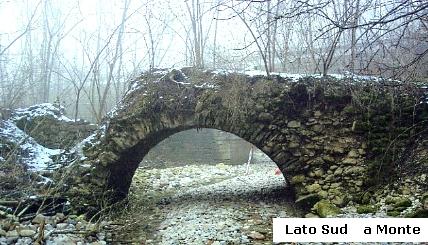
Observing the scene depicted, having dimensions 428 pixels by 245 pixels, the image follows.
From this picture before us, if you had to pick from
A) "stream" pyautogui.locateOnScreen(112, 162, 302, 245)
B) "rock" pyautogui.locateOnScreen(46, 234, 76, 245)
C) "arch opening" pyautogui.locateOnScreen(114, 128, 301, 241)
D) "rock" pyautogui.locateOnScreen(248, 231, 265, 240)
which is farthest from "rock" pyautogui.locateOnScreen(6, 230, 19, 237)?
"rock" pyautogui.locateOnScreen(248, 231, 265, 240)

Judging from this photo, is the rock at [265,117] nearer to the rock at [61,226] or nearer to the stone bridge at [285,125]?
the stone bridge at [285,125]

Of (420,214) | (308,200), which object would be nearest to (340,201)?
(308,200)

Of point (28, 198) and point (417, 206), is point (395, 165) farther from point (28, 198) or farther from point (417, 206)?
point (28, 198)

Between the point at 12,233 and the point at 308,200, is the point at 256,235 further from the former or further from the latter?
the point at 12,233

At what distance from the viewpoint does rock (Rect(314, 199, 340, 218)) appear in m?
5.75

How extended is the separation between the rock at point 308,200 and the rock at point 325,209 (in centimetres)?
24

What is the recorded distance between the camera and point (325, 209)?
5855 millimetres

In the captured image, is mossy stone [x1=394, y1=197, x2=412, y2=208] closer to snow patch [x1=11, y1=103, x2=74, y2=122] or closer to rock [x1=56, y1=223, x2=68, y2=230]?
rock [x1=56, y1=223, x2=68, y2=230]

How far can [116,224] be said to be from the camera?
20.6 feet

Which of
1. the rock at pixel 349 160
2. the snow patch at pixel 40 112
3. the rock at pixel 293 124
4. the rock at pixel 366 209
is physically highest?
the snow patch at pixel 40 112

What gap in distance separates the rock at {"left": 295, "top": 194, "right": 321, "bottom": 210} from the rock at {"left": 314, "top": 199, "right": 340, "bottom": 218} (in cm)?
24

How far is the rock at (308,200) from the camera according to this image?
6441 millimetres

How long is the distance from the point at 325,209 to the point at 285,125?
1606mm

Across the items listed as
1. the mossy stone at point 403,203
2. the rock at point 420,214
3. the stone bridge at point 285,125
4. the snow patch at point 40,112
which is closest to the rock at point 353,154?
the stone bridge at point 285,125
